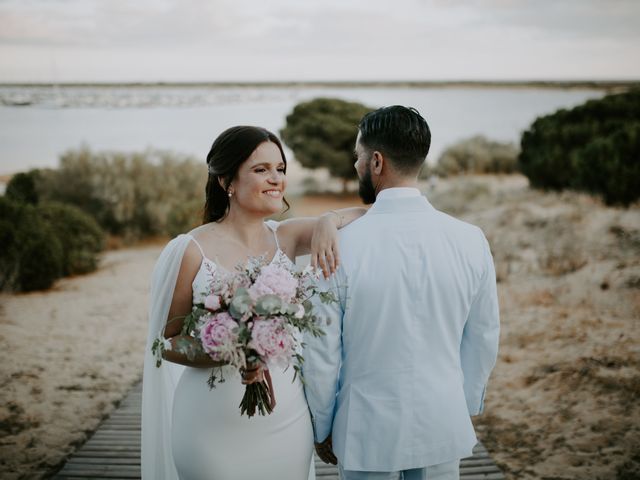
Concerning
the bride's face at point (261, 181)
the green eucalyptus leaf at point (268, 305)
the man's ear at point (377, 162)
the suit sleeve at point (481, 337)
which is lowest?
the suit sleeve at point (481, 337)

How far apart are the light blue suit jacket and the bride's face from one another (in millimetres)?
650

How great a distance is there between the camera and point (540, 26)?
44.0m

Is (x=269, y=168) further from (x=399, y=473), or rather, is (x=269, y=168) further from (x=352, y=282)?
(x=399, y=473)

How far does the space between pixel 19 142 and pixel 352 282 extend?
89.8 feet

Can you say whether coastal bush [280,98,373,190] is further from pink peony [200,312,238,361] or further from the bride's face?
pink peony [200,312,238,361]

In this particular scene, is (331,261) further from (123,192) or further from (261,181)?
(123,192)

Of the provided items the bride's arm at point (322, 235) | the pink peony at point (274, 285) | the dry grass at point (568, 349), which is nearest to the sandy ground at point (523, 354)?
the dry grass at point (568, 349)

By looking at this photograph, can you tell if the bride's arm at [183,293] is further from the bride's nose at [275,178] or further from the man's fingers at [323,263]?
the man's fingers at [323,263]

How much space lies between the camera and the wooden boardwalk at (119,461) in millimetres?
3822

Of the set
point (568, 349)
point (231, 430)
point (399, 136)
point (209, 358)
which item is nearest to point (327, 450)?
point (231, 430)

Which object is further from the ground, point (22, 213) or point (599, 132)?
point (599, 132)

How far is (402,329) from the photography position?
2.04m

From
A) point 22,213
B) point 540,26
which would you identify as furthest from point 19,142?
point 540,26

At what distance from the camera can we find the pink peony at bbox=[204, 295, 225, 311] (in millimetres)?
1969
